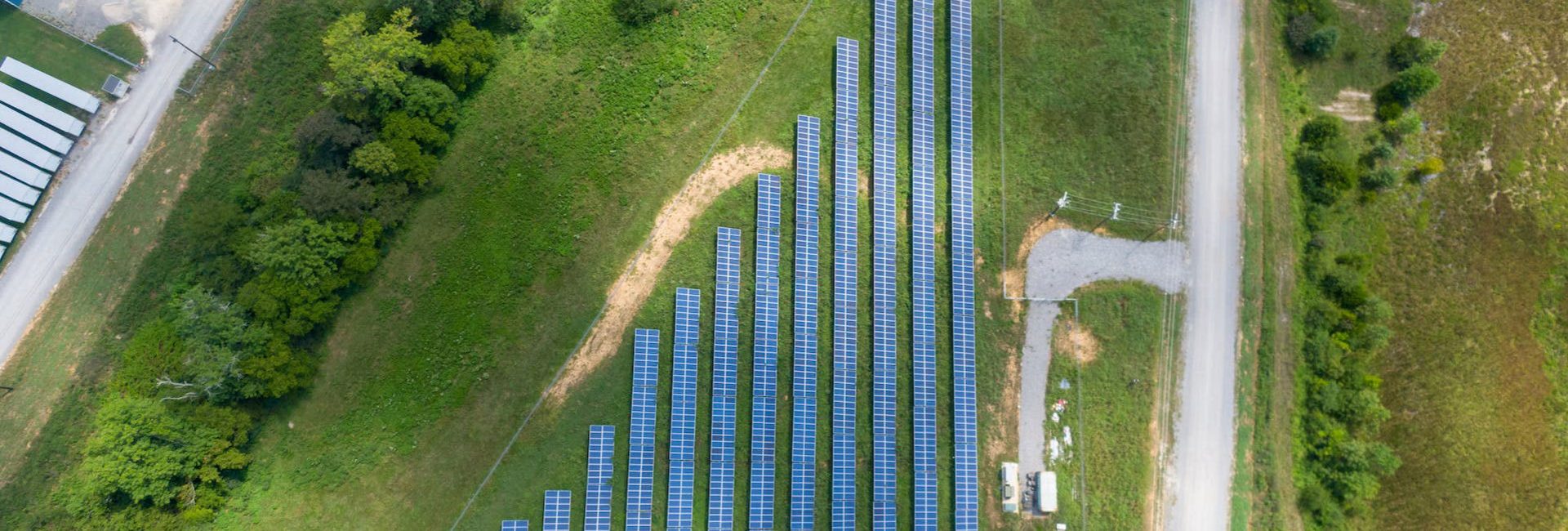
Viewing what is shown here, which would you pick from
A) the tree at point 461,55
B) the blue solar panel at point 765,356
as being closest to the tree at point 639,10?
the tree at point 461,55

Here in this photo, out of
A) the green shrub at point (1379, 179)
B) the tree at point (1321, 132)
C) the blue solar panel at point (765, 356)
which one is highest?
the tree at point (1321, 132)

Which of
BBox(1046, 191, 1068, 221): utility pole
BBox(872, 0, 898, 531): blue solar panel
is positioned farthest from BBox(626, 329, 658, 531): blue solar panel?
BBox(1046, 191, 1068, 221): utility pole

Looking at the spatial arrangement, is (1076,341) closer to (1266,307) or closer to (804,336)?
(1266,307)

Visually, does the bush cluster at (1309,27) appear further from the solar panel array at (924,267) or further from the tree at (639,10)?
the tree at (639,10)

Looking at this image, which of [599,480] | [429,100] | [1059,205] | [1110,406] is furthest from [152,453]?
[1110,406]

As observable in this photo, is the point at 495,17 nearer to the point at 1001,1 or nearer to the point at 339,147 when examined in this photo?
the point at 339,147

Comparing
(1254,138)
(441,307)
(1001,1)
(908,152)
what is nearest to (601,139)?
(441,307)
